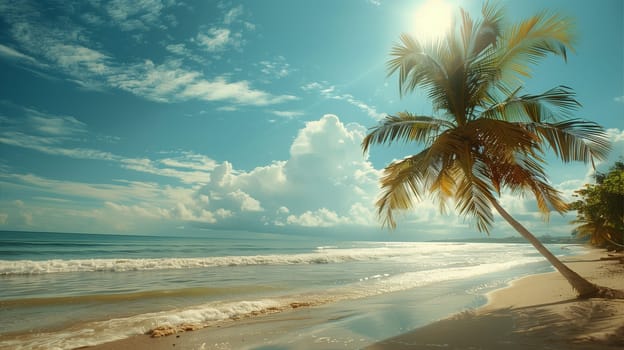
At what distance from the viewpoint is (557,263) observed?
6.87 m

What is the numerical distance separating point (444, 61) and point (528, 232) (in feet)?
14.4

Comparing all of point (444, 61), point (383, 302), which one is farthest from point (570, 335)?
point (444, 61)

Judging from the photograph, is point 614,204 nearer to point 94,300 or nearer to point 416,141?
point 416,141

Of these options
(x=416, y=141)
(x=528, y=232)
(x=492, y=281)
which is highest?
(x=416, y=141)

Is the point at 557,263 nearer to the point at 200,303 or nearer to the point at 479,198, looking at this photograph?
the point at 479,198

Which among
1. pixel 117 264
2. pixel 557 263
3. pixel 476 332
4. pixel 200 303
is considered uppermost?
pixel 557 263

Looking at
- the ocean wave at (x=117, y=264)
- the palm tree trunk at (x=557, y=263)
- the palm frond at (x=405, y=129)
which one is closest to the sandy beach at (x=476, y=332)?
the palm tree trunk at (x=557, y=263)

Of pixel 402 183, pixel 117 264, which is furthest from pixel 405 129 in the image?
pixel 117 264

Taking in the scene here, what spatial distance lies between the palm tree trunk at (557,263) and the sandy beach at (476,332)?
0.29 metres

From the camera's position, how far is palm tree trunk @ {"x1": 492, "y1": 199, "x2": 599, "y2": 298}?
6801 millimetres

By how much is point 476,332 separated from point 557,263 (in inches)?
128

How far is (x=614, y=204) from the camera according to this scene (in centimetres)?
1399

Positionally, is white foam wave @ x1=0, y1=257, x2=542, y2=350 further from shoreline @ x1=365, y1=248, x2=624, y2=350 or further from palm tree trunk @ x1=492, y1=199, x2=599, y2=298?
palm tree trunk @ x1=492, y1=199, x2=599, y2=298

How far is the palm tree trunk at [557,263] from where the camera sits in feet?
22.3
